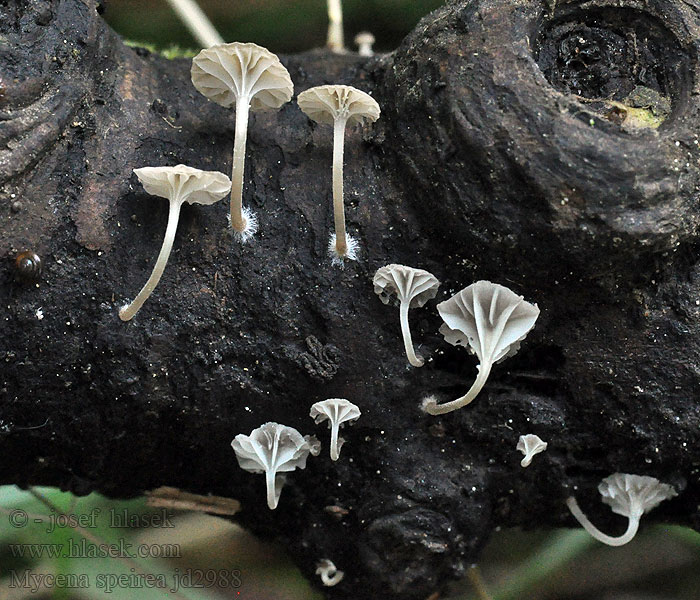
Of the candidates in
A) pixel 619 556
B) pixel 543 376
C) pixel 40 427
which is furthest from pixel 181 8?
pixel 619 556

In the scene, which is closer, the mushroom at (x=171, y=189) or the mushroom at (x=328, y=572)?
the mushroom at (x=171, y=189)

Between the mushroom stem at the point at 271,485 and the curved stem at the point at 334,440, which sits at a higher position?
the curved stem at the point at 334,440

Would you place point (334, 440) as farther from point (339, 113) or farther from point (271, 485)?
point (339, 113)

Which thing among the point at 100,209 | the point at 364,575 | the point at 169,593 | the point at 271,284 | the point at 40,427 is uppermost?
the point at 100,209

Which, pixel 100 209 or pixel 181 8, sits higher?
pixel 181 8

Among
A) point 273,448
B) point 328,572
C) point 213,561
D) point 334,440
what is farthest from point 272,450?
point 213,561

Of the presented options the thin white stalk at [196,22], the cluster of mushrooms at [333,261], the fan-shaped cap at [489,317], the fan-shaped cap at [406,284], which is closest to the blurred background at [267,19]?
the thin white stalk at [196,22]

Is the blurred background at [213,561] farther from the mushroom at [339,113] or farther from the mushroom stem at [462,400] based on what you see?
the mushroom at [339,113]

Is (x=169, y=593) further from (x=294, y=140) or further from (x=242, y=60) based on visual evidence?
(x=242, y=60)
